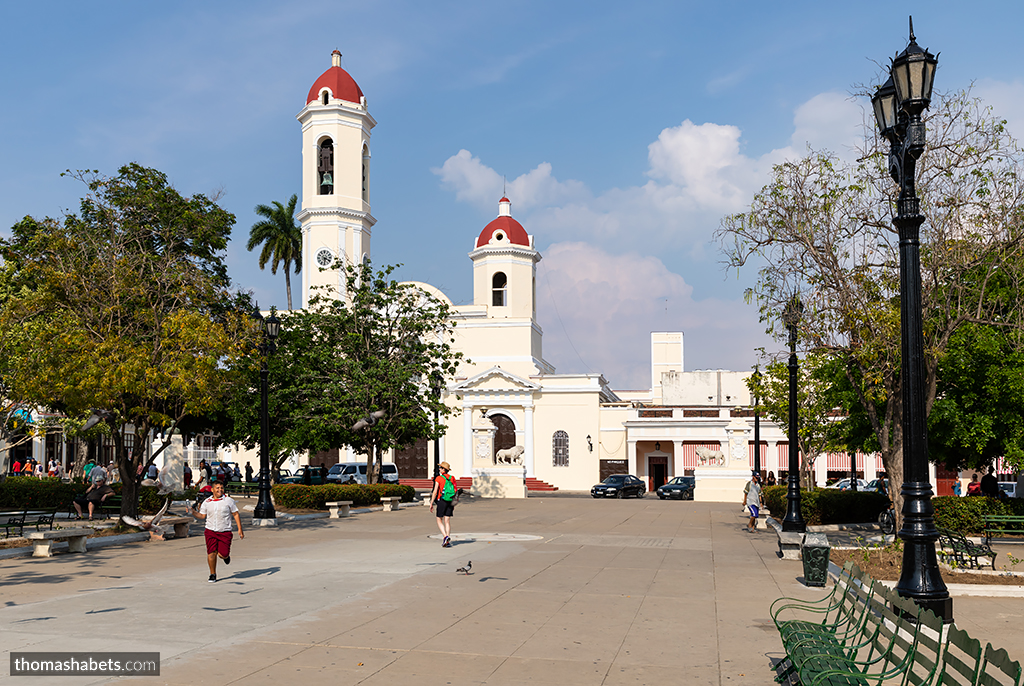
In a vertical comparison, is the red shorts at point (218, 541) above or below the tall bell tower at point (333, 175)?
below

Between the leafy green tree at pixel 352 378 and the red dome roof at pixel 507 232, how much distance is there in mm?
26268

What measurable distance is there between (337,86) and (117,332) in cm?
3666

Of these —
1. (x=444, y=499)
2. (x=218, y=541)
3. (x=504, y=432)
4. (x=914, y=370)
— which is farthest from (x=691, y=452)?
(x=914, y=370)

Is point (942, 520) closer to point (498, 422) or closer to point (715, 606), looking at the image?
point (715, 606)

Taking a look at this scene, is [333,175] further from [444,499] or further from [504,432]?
[444,499]

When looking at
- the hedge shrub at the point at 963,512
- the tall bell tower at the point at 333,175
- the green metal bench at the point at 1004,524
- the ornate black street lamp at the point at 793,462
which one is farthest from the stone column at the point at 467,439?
the green metal bench at the point at 1004,524

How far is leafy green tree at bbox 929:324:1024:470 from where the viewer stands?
21125mm

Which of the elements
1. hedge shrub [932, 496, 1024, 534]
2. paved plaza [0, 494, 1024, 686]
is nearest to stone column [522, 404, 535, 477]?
hedge shrub [932, 496, 1024, 534]

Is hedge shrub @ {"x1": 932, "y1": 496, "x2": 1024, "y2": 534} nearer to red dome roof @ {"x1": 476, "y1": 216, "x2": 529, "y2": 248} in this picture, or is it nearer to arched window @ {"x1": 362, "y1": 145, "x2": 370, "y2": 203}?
arched window @ {"x1": 362, "y1": 145, "x2": 370, "y2": 203}

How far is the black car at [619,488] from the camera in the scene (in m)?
49.1

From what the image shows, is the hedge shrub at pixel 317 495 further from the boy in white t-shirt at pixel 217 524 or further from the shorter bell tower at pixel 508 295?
the shorter bell tower at pixel 508 295

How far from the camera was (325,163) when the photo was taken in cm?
→ 5516

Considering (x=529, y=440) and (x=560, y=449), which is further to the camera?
(x=560, y=449)

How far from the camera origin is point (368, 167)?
5691 cm
